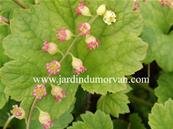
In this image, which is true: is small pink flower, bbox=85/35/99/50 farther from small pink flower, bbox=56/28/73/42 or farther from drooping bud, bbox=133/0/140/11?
drooping bud, bbox=133/0/140/11

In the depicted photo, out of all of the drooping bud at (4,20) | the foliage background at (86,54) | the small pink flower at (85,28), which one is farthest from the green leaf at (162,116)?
the drooping bud at (4,20)

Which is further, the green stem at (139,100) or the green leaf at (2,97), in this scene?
the green stem at (139,100)

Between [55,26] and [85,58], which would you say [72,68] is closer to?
[85,58]

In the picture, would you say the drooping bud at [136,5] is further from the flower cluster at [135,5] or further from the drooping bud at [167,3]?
the drooping bud at [167,3]

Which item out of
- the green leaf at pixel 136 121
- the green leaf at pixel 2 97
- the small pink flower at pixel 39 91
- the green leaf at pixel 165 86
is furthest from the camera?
the green leaf at pixel 136 121

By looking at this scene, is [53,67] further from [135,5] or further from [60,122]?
[135,5]
